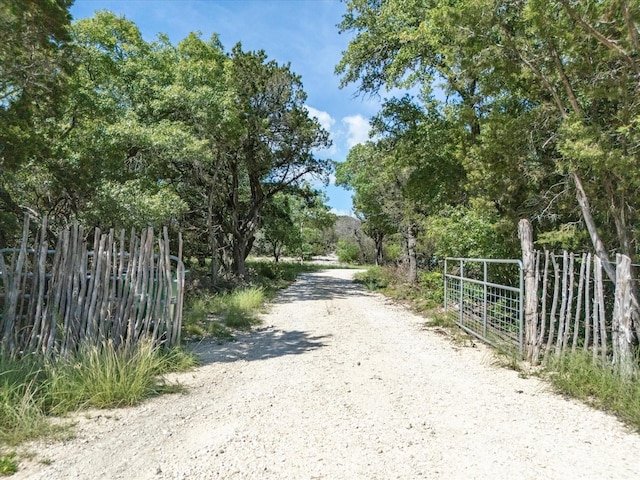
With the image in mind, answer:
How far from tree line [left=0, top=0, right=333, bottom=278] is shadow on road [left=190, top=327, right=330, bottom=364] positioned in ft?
14.1

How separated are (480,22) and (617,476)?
269 inches

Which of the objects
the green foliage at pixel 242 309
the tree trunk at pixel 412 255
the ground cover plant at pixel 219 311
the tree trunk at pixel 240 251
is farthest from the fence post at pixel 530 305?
the tree trunk at pixel 240 251

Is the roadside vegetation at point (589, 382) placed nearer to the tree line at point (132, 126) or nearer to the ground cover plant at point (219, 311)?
the ground cover plant at point (219, 311)

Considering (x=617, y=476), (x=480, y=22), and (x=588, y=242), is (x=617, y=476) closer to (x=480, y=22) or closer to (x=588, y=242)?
(x=588, y=242)

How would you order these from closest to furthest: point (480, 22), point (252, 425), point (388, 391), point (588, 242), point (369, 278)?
point (252, 425) < point (388, 391) < point (480, 22) < point (588, 242) < point (369, 278)

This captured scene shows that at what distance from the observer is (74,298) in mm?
5375

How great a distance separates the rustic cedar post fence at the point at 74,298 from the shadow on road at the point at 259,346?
1.08m

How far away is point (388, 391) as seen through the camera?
5043mm

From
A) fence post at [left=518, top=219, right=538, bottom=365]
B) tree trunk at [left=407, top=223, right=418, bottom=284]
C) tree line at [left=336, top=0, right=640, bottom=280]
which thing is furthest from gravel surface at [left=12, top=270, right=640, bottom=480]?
tree trunk at [left=407, top=223, right=418, bottom=284]

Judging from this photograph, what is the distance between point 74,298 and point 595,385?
648cm

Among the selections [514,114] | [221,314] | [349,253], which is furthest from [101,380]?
[349,253]

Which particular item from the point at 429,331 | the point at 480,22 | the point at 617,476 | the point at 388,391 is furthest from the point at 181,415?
the point at 480,22

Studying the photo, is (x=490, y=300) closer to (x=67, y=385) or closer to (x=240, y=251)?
(x=67, y=385)

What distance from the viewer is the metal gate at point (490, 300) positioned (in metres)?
6.82
